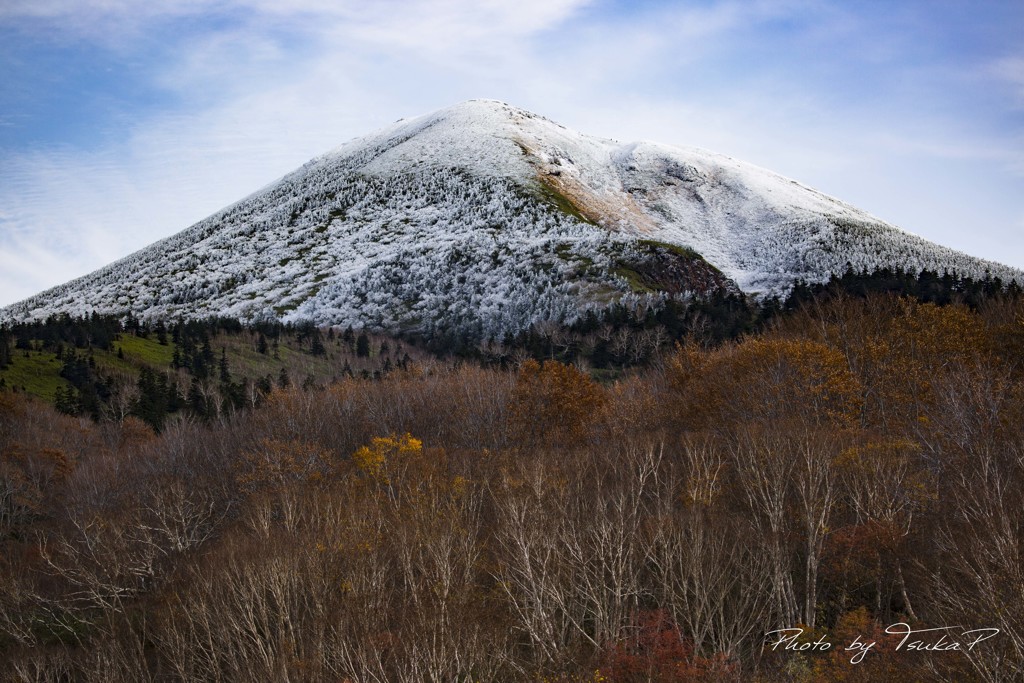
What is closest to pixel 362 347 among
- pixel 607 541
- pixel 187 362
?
pixel 187 362

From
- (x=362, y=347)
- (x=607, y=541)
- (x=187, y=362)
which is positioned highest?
(x=362, y=347)

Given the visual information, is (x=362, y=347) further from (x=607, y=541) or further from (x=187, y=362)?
(x=607, y=541)

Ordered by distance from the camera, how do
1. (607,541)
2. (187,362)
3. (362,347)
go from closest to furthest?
(607,541) → (187,362) → (362,347)

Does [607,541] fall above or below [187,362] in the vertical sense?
below

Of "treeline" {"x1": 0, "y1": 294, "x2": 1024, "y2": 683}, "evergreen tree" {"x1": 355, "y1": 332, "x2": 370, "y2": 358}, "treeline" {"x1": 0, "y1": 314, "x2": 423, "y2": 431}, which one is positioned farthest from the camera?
"evergreen tree" {"x1": 355, "y1": 332, "x2": 370, "y2": 358}

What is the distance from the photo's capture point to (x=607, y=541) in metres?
29.0

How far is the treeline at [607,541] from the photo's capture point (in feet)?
77.2

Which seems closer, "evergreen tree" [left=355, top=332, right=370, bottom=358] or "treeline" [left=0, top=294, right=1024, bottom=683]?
"treeline" [left=0, top=294, right=1024, bottom=683]

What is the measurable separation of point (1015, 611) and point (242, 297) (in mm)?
202133

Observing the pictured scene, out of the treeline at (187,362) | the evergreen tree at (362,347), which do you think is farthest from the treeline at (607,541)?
the evergreen tree at (362,347)

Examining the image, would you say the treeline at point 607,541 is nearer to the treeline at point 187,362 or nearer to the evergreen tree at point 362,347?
the treeline at point 187,362

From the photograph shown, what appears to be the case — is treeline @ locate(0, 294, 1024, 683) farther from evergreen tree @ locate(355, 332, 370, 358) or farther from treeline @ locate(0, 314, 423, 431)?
evergreen tree @ locate(355, 332, 370, 358)

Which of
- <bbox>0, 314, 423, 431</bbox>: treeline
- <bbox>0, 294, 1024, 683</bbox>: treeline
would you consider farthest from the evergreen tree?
<bbox>0, 294, 1024, 683</bbox>: treeline

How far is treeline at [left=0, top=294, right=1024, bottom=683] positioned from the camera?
2352 centimetres
